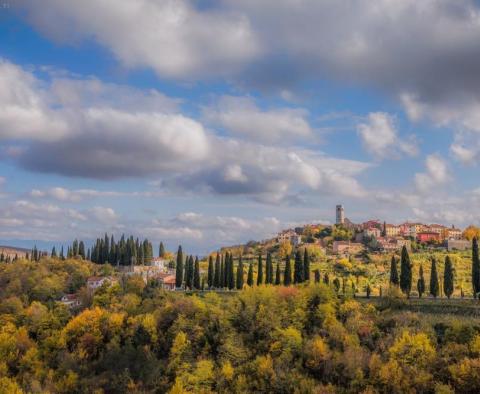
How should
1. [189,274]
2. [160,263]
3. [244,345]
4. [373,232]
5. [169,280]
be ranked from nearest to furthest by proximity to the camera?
[244,345] < [189,274] < [169,280] < [160,263] < [373,232]

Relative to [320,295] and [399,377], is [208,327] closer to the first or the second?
[320,295]

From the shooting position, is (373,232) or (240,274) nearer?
(240,274)

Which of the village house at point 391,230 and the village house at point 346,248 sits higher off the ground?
the village house at point 391,230

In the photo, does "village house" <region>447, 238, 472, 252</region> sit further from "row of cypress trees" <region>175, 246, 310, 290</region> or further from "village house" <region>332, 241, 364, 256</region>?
"row of cypress trees" <region>175, 246, 310, 290</region>

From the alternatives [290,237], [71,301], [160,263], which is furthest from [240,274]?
[290,237]

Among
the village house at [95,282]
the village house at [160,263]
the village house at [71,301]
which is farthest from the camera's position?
the village house at [160,263]

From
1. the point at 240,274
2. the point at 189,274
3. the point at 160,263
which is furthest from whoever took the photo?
the point at 160,263

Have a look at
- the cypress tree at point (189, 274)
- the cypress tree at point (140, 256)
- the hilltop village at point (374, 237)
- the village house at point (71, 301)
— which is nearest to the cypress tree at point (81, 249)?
the cypress tree at point (140, 256)

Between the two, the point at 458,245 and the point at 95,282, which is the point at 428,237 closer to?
the point at 458,245

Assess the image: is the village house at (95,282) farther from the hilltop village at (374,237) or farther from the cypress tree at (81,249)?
the hilltop village at (374,237)

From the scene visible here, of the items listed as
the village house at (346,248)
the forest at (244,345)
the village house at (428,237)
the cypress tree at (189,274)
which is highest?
the village house at (428,237)

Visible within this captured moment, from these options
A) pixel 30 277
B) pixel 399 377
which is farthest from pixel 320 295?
pixel 30 277

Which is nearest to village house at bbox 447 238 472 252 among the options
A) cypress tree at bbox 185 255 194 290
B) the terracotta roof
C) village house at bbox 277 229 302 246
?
village house at bbox 277 229 302 246

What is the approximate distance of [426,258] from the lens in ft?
373
